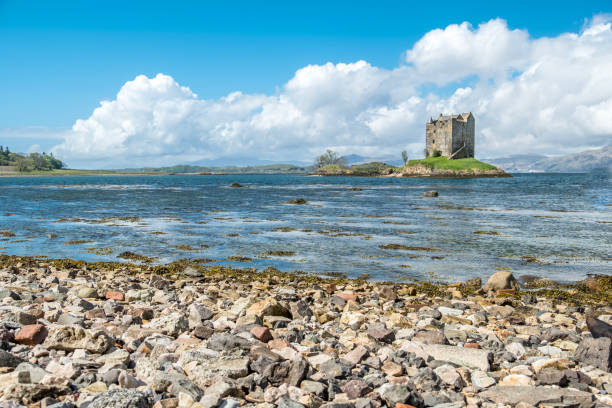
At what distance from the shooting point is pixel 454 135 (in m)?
180

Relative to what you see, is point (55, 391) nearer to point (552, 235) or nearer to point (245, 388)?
point (245, 388)

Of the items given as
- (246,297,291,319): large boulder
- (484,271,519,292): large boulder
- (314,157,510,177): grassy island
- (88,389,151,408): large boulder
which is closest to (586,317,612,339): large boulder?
(484,271,519,292): large boulder

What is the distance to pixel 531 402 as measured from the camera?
19.4ft

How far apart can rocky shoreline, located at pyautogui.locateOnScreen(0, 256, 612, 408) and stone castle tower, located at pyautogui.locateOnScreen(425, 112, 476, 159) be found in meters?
177

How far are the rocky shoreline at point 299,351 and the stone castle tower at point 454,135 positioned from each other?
177 metres

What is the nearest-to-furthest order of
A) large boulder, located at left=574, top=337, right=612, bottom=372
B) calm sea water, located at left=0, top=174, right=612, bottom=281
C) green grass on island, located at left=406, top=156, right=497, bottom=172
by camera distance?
1. large boulder, located at left=574, top=337, right=612, bottom=372
2. calm sea water, located at left=0, top=174, right=612, bottom=281
3. green grass on island, located at left=406, top=156, right=497, bottom=172

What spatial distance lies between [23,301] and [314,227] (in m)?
20.0

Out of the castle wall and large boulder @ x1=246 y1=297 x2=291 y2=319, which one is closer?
large boulder @ x1=246 y1=297 x2=291 y2=319

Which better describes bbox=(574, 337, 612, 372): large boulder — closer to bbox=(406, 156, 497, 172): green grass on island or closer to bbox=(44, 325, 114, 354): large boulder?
bbox=(44, 325, 114, 354): large boulder

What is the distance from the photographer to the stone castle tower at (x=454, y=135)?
591 ft

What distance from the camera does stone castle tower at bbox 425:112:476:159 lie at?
180250mm

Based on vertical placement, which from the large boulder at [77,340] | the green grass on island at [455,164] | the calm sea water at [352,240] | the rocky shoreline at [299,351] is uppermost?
the green grass on island at [455,164]

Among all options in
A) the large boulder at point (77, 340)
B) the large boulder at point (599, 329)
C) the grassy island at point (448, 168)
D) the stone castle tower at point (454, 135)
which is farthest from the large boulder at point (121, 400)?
the stone castle tower at point (454, 135)

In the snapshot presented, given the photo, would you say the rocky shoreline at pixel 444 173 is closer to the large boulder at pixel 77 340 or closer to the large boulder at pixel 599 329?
the large boulder at pixel 599 329
